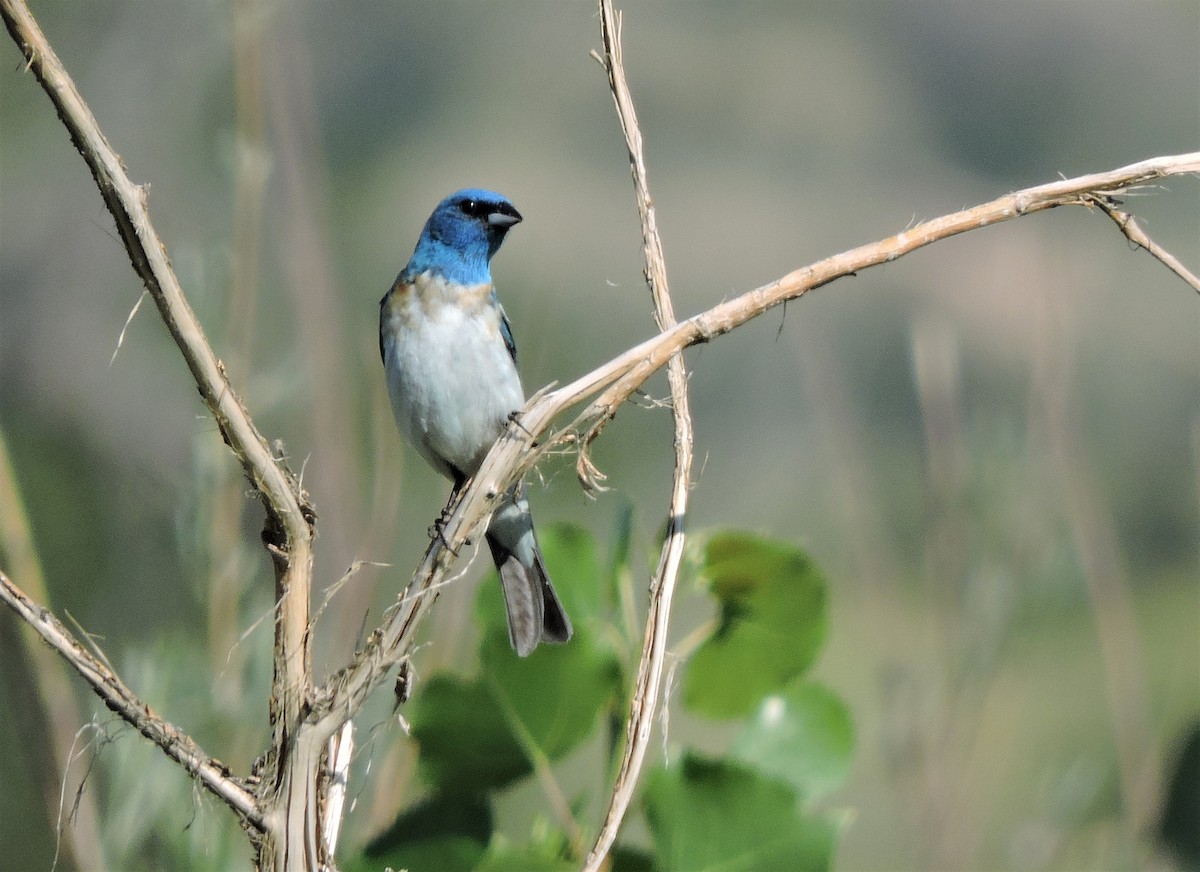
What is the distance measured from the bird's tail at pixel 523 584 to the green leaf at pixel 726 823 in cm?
18

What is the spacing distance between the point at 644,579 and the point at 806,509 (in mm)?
3011

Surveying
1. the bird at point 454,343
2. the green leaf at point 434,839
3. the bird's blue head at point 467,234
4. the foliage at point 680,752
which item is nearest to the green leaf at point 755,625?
the foliage at point 680,752

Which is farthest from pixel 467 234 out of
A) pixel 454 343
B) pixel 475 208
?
pixel 454 343

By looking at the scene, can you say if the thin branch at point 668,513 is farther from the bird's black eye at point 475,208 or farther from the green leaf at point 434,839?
the bird's black eye at point 475,208

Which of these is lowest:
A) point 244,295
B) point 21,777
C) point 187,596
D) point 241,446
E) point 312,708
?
point 21,777

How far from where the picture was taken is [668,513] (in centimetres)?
97

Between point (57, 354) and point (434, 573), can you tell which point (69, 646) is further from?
point (57, 354)

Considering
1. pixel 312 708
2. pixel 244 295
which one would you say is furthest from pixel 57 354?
pixel 312 708

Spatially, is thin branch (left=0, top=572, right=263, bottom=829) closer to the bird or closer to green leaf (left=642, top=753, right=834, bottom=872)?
green leaf (left=642, top=753, right=834, bottom=872)

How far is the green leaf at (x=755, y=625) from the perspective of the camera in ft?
3.56

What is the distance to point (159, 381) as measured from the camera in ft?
8.29

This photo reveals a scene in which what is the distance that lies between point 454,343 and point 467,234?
0.24 meters

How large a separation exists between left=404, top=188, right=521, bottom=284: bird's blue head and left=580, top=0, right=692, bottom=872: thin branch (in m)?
Result: 1.15

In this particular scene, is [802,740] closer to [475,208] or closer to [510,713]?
[510,713]
